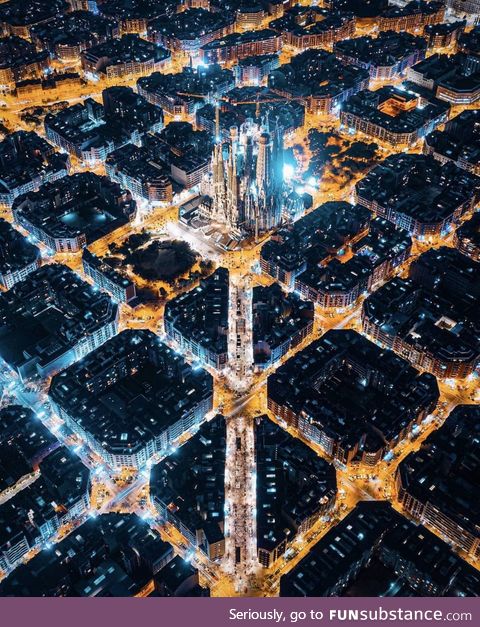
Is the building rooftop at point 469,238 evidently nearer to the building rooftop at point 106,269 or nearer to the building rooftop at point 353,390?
the building rooftop at point 353,390

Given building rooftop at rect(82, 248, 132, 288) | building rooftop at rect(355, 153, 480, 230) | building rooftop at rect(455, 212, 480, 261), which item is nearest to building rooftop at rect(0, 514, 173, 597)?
building rooftop at rect(82, 248, 132, 288)

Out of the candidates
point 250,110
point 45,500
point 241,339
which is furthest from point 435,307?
point 250,110

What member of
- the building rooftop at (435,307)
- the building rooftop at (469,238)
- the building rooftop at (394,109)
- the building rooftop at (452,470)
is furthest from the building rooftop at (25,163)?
the building rooftop at (452,470)

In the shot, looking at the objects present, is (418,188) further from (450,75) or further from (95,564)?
(95,564)

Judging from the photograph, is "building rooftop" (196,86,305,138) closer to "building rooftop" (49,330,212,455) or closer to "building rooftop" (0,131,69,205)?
"building rooftop" (0,131,69,205)

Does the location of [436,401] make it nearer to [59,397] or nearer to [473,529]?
[473,529]

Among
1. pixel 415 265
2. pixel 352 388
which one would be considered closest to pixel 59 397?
pixel 352 388
